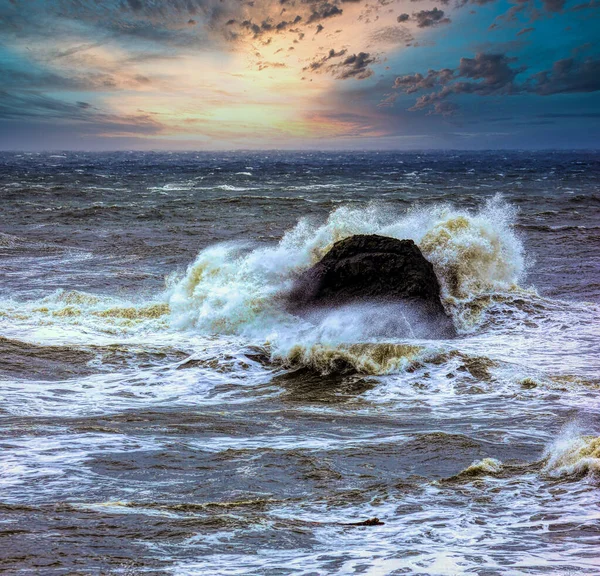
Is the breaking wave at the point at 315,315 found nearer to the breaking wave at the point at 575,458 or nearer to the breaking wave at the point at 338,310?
the breaking wave at the point at 338,310

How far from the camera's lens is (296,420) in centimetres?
682

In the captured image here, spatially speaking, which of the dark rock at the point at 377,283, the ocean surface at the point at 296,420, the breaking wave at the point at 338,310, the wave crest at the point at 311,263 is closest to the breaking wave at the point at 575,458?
the ocean surface at the point at 296,420

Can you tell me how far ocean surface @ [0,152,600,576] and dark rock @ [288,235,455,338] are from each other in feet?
1.56

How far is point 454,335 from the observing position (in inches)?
413

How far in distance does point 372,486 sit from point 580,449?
1.65m

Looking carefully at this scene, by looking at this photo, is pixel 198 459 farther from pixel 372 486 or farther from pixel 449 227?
pixel 449 227

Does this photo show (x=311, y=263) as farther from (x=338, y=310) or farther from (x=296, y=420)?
(x=296, y=420)

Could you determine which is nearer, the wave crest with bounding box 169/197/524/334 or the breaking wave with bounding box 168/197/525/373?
the breaking wave with bounding box 168/197/525/373

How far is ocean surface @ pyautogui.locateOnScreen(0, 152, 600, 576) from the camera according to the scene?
403cm

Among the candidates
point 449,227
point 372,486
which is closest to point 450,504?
point 372,486

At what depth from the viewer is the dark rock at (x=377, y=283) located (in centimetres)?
1048

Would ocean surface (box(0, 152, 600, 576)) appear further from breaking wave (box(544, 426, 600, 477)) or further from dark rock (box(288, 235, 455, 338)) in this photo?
dark rock (box(288, 235, 455, 338))

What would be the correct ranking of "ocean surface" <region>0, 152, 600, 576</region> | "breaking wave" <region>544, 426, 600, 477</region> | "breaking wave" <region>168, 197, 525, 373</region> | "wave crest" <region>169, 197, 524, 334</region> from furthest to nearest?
"wave crest" <region>169, 197, 524, 334</region> → "breaking wave" <region>168, 197, 525, 373</region> → "breaking wave" <region>544, 426, 600, 477</region> → "ocean surface" <region>0, 152, 600, 576</region>

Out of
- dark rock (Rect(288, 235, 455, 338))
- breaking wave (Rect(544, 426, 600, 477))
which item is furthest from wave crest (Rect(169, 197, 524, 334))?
breaking wave (Rect(544, 426, 600, 477))
